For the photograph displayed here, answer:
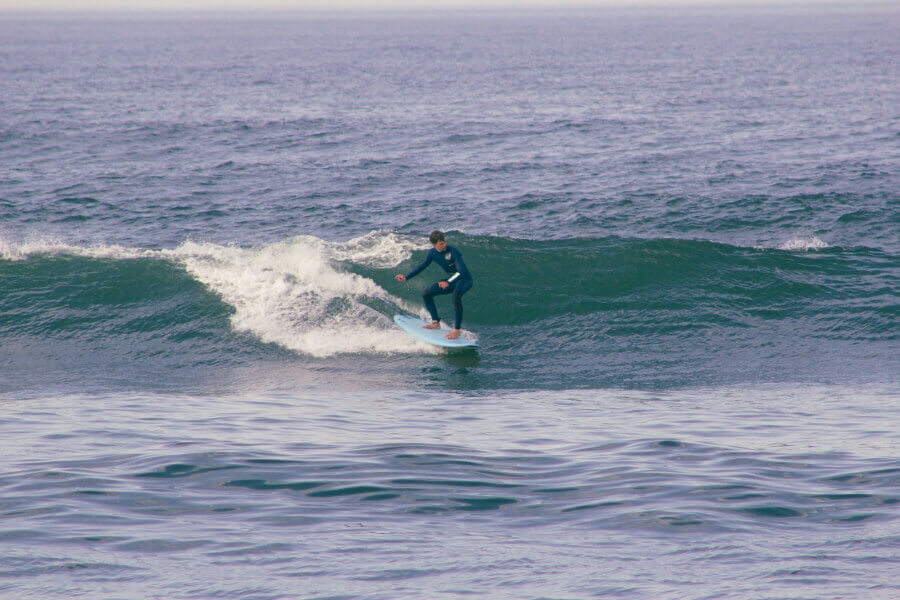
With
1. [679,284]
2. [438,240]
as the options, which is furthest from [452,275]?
[679,284]

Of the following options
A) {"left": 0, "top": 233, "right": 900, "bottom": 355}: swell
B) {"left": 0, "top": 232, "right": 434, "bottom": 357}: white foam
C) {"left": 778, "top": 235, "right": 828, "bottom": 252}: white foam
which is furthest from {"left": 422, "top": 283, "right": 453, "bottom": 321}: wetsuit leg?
{"left": 778, "top": 235, "right": 828, "bottom": 252}: white foam

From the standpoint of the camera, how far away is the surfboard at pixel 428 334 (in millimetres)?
14242

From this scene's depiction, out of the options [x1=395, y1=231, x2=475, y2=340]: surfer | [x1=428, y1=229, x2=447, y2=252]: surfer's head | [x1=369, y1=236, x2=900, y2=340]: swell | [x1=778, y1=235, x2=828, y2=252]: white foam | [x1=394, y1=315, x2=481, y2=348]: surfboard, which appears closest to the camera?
[x1=428, y1=229, x2=447, y2=252]: surfer's head

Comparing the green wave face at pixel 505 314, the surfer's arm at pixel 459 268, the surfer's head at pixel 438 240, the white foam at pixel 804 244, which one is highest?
the surfer's head at pixel 438 240

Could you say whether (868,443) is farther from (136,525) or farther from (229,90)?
(229,90)

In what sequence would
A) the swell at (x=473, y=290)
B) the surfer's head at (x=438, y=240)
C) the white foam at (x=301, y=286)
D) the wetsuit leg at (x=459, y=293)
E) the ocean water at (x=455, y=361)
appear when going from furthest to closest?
1. the swell at (x=473, y=290)
2. the white foam at (x=301, y=286)
3. the wetsuit leg at (x=459, y=293)
4. the surfer's head at (x=438, y=240)
5. the ocean water at (x=455, y=361)

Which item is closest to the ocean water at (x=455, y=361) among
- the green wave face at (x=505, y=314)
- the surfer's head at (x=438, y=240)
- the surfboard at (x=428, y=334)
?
the green wave face at (x=505, y=314)

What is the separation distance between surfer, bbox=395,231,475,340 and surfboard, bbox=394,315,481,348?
4.2 inches

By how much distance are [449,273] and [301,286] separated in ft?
10.5

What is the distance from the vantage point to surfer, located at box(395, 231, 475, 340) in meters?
13.9

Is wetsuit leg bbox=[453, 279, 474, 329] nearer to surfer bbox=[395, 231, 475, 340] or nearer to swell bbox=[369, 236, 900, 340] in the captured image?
surfer bbox=[395, 231, 475, 340]

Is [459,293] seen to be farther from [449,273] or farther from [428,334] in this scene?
[428,334]

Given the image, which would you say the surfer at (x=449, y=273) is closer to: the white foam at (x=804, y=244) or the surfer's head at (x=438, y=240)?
the surfer's head at (x=438, y=240)

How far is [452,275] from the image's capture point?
14.2 m
